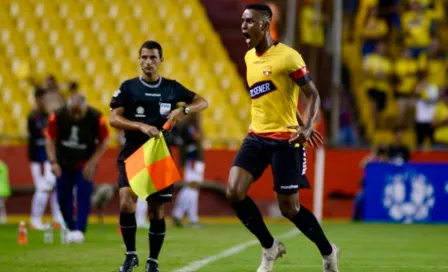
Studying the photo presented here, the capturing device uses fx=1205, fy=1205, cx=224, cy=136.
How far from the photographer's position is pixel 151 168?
10.9 metres

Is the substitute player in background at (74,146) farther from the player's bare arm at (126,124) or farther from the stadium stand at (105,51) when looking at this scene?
the stadium stand at (105,51)

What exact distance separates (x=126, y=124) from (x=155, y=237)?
3.50ft

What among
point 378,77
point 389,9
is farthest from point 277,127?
point 389,9

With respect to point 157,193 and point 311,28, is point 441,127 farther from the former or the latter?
point 157,193

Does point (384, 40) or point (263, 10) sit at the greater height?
point (263, 10)

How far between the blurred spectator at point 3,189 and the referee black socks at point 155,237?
11.1 m

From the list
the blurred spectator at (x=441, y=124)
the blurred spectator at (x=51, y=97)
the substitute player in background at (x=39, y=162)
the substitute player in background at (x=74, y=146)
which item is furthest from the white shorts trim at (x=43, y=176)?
the blurred spectator at (x=441, y=124)

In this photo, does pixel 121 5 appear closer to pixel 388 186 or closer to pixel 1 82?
pixel 1 82

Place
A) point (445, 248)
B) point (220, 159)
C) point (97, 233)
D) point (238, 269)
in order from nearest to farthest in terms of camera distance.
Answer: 1. point (238, 269)
2. point (445, 248)
3. point (97, 233)
4. point (220, 159)

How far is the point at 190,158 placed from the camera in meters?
21.6

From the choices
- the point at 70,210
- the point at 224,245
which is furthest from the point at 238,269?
the point at 70,210

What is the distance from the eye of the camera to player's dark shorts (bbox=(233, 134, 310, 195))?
1046 centimetres

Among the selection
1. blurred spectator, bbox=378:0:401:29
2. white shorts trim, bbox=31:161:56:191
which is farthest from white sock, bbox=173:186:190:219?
blurred spectator, bbox=378:0:401:29

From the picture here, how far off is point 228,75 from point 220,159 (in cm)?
276
